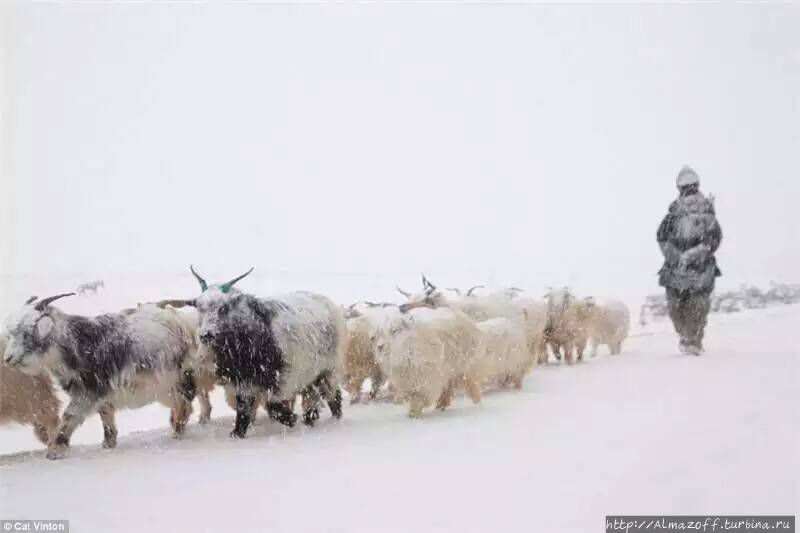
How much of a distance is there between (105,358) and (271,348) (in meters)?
1.23

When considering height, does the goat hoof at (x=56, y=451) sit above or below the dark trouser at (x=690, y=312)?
below

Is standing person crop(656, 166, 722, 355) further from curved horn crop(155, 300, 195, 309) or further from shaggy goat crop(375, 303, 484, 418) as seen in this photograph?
curved horn crop(155, 300, 195, 309)

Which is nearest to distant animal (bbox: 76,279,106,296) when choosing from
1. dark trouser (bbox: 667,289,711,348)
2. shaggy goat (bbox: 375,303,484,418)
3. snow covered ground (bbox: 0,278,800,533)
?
snow covered ground (bbox: 0,278,800,533)

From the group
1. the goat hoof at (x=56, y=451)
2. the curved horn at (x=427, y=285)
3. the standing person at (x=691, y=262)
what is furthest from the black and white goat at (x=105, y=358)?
the standing person at (x=691, y=262)

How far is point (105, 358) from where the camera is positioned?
16.8 ft

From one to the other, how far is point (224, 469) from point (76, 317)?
1.77 m

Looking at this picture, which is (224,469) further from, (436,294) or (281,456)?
(436,294)

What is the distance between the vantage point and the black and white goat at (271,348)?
17.3 ft

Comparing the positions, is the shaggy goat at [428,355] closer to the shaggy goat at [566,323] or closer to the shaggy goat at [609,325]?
the shaggy goat at [566,323]

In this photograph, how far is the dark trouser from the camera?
810 centimetres

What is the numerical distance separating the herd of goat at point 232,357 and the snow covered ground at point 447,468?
0.25 meters

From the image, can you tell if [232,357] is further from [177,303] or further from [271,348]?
[177,303]

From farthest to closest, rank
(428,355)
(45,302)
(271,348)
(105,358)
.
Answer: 1. (428,355)
2. (271,348)
3. (105,358)
4. (45,302)

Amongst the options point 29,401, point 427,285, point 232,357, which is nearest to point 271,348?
point 232,357
